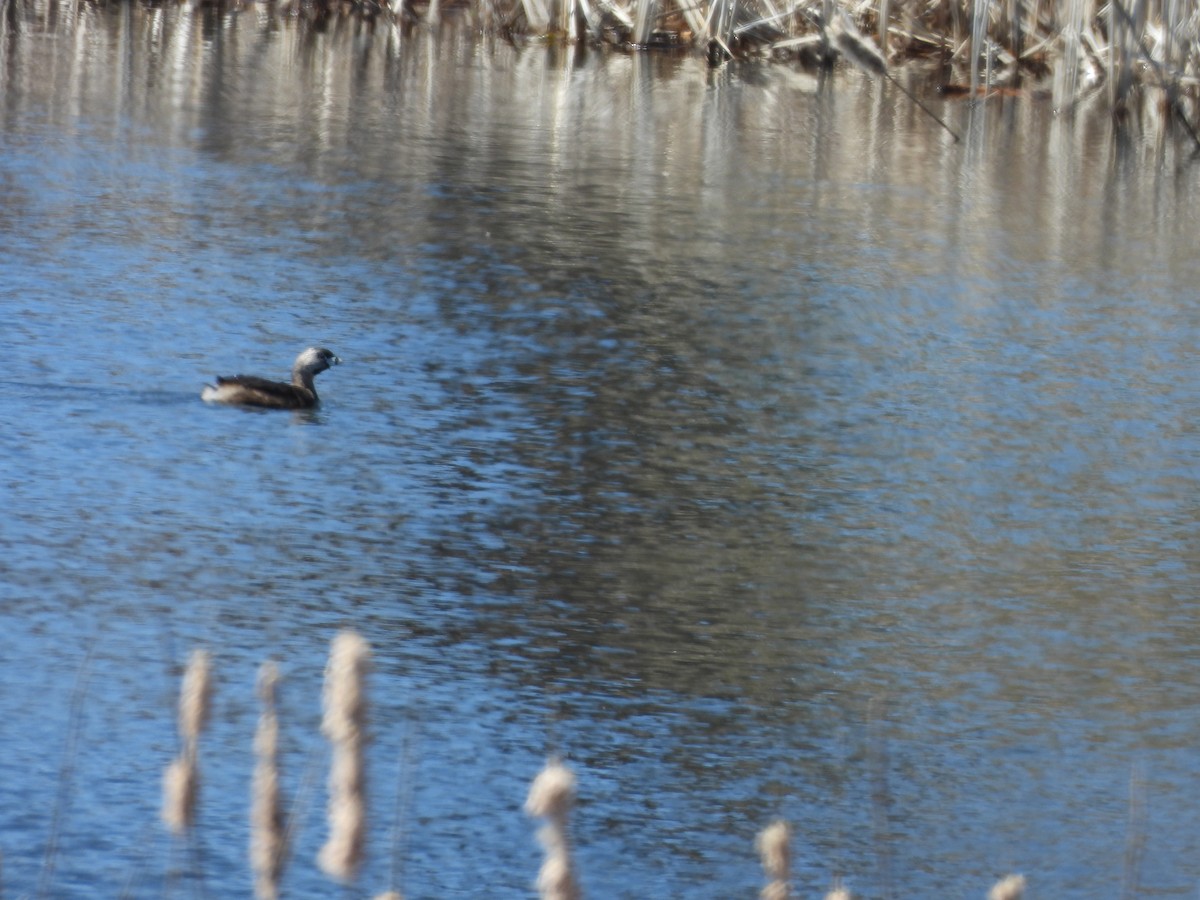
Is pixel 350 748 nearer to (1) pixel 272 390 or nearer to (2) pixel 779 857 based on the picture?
(2) pixel 779 857

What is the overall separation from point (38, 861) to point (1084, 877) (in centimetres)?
267

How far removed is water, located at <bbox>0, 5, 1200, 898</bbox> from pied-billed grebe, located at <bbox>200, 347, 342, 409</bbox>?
11 centimetres

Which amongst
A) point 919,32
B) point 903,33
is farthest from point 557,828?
point 919,32

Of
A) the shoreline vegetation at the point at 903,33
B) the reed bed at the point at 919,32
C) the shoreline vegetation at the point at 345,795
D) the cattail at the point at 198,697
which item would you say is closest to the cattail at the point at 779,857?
the shoreline vegetation at the point at 345,795

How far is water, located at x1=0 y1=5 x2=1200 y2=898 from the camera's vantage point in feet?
19.0

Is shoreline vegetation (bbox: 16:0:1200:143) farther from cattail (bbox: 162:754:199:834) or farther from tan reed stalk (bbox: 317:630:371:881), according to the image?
tan reed stalk (bbox: 317:630:371:881)

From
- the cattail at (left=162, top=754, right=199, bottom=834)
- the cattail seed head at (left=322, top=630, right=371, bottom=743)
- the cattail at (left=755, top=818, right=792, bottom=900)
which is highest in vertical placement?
the cattail seed head at (left=322, top=630, right=371, bottom=743)

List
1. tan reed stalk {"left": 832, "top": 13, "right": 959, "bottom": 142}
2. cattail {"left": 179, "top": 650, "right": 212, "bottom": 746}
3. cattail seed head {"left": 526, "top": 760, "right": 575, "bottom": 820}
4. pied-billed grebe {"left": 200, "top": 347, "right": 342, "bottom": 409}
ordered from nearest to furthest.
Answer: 1. cattail seed head {"left": 526, "top": 760, "right": 575, "bottom": 820}
2. cattail {"left": 179, "top": 650, "right": 212, "bottom": 746}
3. pied-billed grebe {"left": 200, "top": 347, "right": 342, "bottom": 409}
4. tan reed stalk {"left": 832, "top": 13, "right": 959, "bottom": 142}

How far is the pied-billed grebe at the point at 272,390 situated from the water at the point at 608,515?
0.11 m

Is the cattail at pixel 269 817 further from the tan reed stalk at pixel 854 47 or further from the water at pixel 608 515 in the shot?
the tan reed stalk at pixel 854 47

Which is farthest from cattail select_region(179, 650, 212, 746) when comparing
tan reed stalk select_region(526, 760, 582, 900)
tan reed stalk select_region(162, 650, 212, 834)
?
tan reed stalk select_region(526, 760, 582, 900)

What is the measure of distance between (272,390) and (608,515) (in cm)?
201

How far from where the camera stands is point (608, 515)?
28.4 feet

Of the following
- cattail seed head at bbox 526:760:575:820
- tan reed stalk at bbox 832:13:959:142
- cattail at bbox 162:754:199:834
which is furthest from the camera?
tan reed stalk at bbox 832:13:959:142
